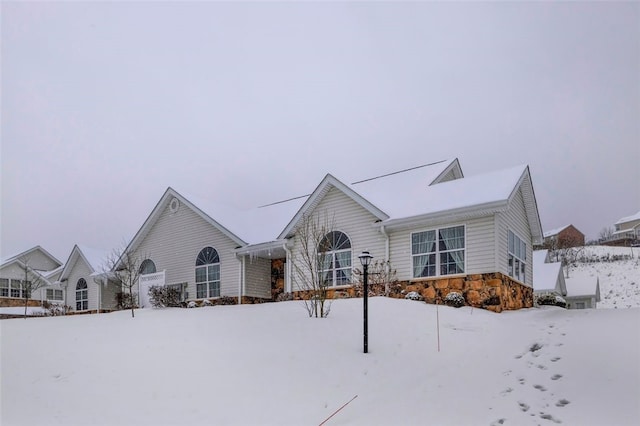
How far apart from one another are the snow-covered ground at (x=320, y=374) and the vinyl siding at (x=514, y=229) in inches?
184

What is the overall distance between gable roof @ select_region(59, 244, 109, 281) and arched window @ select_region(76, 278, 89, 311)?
3.67 ft

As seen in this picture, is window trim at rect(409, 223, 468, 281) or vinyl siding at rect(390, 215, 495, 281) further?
window trim at rect(409, 223, 468, 281)

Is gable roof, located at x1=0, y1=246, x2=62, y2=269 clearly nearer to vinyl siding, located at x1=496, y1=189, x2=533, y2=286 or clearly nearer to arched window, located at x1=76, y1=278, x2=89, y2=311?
arched window, located at x1=76, y1=278, x2=89, y2=311

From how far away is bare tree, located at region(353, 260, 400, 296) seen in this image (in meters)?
16.3

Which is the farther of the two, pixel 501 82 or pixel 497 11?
pixel 501 82

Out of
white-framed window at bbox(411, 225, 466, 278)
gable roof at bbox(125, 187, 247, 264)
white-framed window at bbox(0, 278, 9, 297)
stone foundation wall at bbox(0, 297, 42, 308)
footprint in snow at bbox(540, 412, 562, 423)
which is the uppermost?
gable roof at bbox(125, 187, 247, 264)

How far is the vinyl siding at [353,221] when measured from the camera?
17.1m

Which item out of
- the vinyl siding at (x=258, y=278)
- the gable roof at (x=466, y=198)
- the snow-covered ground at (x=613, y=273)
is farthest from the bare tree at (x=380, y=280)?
the snow-covered ground at (x=613, y=273)

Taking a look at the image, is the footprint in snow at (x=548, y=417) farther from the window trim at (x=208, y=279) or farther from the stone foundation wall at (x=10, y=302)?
the stone foundation wall at (x=10, y=302)

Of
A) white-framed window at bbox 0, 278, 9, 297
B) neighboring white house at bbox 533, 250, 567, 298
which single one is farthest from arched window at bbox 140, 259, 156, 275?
neighboring white house at bbox 533, 250, 567, 298

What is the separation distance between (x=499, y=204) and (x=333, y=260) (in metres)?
6.28

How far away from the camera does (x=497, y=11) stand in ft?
53.9

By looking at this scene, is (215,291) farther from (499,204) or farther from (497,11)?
(497,11)

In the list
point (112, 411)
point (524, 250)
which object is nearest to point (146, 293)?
A: point (524, 250)
